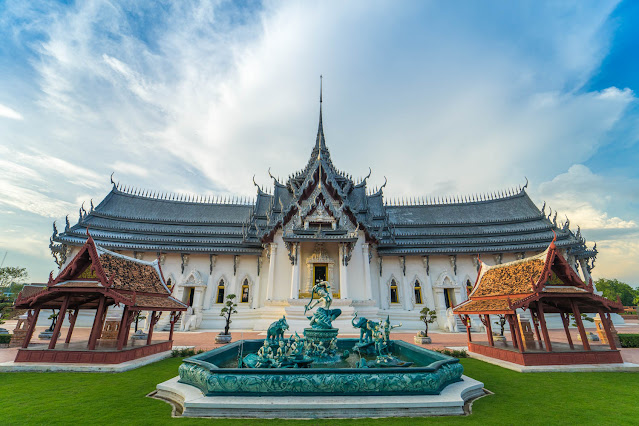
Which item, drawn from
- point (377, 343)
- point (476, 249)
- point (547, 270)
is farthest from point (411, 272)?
point (377, 343)

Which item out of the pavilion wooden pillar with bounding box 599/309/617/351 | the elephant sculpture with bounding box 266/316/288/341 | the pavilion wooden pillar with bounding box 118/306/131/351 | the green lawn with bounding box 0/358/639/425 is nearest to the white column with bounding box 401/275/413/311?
the pavilion wooden pillar with bounding box 599/309/617/351

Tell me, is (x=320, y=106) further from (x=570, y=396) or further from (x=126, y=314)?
(x=570, y=396)

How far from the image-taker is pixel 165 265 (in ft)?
61.4

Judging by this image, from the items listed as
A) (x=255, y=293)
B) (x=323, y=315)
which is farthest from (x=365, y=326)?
(x=255, y=293)

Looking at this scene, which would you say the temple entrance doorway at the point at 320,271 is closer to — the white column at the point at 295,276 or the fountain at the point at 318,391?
the white column at the point at 295,276

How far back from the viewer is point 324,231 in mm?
16922

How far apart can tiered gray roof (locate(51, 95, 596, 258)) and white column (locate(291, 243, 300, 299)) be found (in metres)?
0.96

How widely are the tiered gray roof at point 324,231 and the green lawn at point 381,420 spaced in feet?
35.3

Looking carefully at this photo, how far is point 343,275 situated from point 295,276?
2828mm

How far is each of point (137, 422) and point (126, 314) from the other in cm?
440

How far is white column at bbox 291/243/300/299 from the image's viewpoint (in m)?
15.9

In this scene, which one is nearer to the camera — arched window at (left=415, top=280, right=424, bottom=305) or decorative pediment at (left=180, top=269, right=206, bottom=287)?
decorative pediment at (left=180, top=269, right=206, bottom=287)

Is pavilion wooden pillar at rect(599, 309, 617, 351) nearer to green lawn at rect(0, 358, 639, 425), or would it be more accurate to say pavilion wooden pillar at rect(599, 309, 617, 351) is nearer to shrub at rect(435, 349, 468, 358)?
green lawn at rect(0, 358, 639, 425)

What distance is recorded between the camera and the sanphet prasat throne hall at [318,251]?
661 inches
